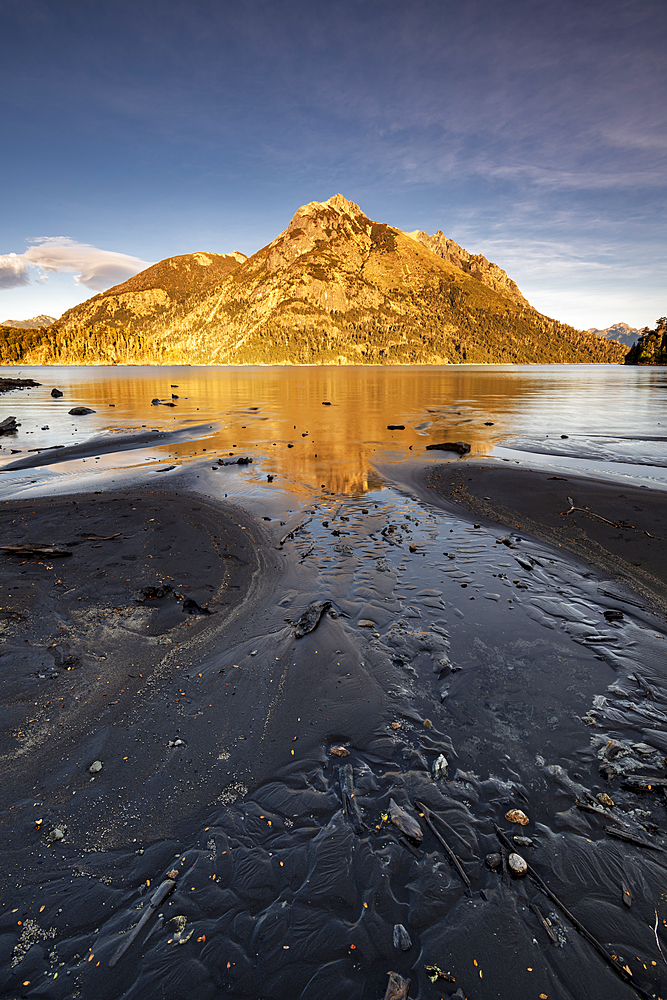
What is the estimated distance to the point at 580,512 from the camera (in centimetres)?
1278

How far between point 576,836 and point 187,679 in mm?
5076

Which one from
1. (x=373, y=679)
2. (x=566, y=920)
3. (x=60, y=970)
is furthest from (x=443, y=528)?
(x=60, y=970)

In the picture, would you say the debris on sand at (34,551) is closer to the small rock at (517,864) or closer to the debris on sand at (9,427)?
the small rock at (517,864)

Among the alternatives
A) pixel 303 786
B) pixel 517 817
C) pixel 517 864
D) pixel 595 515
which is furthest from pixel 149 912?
pixel 595 515

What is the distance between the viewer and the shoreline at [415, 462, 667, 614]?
9.62 m

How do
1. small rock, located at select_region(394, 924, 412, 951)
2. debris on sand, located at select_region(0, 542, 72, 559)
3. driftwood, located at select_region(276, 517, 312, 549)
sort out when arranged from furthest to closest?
driftwood, located at select_region(276, 517, 312, 549) < debris on sand, located at select_region(0, 542, 72, 559) < small rock, located at select_region(394, 924, 412, 951)

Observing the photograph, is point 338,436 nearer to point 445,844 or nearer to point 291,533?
point 291,533

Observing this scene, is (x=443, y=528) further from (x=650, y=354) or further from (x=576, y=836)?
(x=650, y=354)

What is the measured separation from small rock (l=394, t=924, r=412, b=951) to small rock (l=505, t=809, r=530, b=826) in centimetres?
150

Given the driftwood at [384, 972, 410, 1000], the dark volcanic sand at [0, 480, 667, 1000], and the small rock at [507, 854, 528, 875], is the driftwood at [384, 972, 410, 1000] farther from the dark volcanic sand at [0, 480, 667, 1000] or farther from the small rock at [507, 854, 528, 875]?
the small rock at [507, 854, 528, 875]

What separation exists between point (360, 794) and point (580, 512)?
11.5 meters

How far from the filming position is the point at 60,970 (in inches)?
118

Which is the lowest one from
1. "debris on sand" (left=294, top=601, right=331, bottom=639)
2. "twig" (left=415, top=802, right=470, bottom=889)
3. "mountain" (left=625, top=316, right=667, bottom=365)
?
"twig" (left=415, top=802, right=470, bottom=889)

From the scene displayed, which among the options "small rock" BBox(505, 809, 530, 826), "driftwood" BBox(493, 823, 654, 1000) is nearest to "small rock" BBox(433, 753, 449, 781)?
"small rock" BBox(505, 809, 530, 826)
